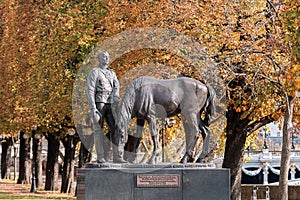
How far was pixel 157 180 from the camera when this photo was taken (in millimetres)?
19859

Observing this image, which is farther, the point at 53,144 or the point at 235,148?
the point at 53,144

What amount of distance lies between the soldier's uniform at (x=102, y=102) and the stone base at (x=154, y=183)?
75 centimetres

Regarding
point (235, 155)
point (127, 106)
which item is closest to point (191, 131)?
point (127, 106)

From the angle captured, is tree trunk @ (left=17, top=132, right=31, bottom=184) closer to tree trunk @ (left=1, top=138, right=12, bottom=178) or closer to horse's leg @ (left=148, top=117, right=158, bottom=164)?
tree trunk @ (left=1, top=138, right=12, bottom=178)

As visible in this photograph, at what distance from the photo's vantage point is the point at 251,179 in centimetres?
9106

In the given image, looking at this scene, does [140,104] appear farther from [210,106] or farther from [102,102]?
[210,106]

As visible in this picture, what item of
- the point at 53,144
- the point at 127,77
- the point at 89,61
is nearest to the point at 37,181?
the point at 53,144

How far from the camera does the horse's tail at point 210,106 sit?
2119 cm

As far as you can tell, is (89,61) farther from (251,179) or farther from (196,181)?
(251,179)

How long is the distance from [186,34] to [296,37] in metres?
7.79

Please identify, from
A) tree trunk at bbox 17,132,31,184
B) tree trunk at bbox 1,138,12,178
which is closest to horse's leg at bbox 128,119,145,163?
tree trunk at bbox 17,132,31,184

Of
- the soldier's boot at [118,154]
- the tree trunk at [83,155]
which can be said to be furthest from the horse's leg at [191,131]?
the tree trunk at [83,155]

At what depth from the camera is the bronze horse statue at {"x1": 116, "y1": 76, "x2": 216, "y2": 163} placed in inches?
814

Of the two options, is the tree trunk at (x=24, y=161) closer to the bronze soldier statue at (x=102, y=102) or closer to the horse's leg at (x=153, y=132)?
the bronze soldier statue at (x=102, y=102)
